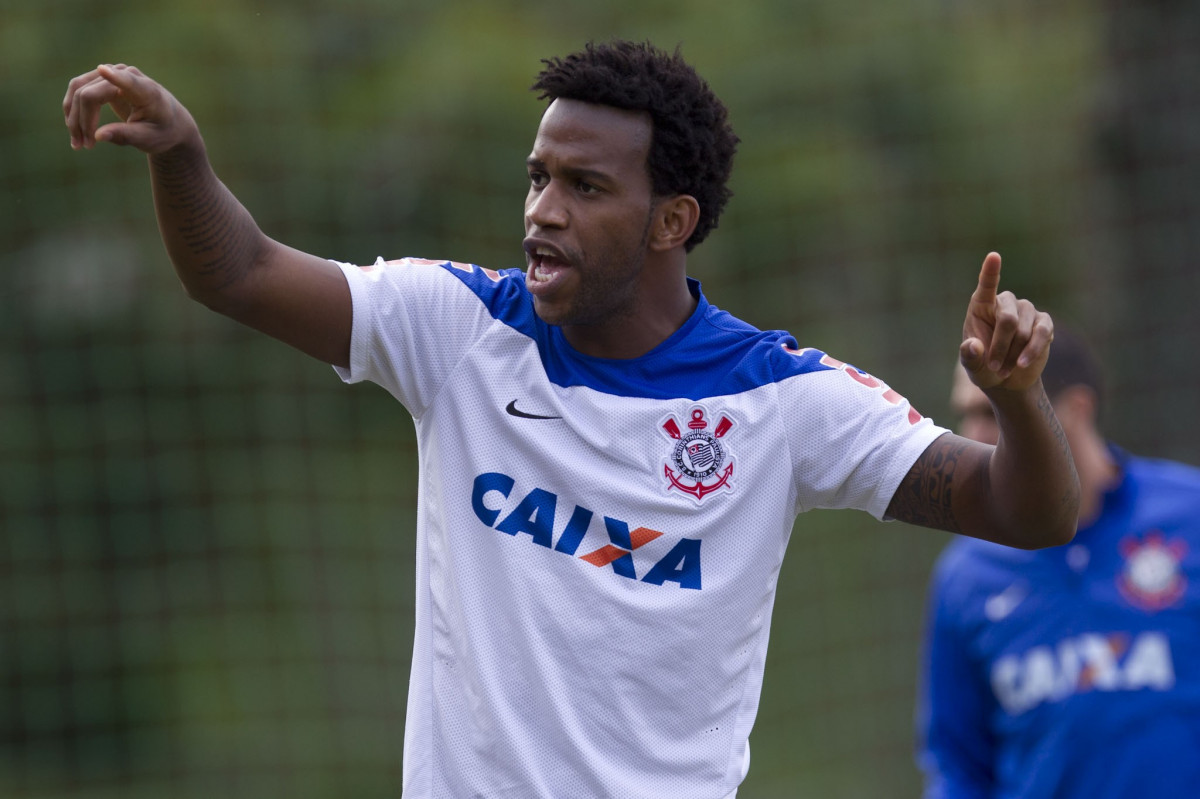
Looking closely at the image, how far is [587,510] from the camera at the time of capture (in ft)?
8.65

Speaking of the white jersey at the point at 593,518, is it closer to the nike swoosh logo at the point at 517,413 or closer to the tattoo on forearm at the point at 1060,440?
the nike swoosh logo at the point at 517,413

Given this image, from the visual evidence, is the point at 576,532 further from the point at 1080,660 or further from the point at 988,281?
the point at 1080,660

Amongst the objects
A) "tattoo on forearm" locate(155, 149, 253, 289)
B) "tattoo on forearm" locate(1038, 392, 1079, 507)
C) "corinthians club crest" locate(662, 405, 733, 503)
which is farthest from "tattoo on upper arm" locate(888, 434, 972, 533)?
"tattoo on forearm" locate(155, 149, 253, 289)

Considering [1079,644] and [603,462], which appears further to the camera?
[1079,644]

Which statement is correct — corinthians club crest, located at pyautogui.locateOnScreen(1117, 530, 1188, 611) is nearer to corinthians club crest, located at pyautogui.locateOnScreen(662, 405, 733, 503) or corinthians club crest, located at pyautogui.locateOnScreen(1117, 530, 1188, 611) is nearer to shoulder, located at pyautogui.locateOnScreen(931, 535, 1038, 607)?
shoulder, located at pyautogui.locateOnScreen(931, 535, 1038, 607)

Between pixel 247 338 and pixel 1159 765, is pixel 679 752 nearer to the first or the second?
pixel 1159 765

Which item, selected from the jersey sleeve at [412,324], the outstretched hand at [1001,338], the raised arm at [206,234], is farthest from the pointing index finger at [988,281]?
the raised arm at [206,234]

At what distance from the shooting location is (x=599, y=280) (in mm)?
2693

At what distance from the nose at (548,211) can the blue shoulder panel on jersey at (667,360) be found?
16 cm

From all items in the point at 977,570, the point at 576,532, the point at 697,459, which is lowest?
the point at 977,570

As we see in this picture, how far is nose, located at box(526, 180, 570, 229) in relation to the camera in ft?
8.68

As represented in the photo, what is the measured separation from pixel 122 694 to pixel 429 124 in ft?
10.2

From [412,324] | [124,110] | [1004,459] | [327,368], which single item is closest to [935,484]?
[1004,459]

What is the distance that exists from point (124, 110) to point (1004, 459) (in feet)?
5.00
